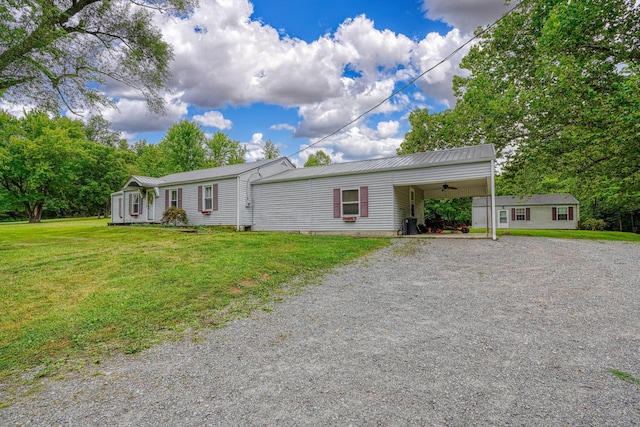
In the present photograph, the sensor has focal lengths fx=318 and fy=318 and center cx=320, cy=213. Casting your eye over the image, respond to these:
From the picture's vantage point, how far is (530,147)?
1233 cm

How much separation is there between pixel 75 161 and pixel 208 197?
2281 cm

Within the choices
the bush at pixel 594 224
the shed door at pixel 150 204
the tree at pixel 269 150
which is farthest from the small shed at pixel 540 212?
the tree at pixel 269 150

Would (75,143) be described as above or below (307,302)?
above

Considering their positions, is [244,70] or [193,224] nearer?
[244,70]

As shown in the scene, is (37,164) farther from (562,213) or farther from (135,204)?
(562,213)

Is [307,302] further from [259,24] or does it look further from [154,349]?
[259,24]

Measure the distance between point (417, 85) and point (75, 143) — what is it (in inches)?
1295

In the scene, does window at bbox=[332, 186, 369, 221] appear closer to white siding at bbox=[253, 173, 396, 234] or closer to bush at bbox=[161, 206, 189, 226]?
white siding at bbox=[253, 173, 396, 234]

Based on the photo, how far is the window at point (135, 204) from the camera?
19.7 metres

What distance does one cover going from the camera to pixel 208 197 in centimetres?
1642

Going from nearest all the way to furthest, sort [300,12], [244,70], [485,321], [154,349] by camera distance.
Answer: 1. [154,349]
2. [485,321]
3. [300,12]
4. [244,70]

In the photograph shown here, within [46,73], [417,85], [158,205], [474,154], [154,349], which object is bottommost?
[154,349]

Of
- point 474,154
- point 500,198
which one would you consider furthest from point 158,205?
point 500,198

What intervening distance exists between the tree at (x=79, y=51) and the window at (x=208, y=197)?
21.2 feet
